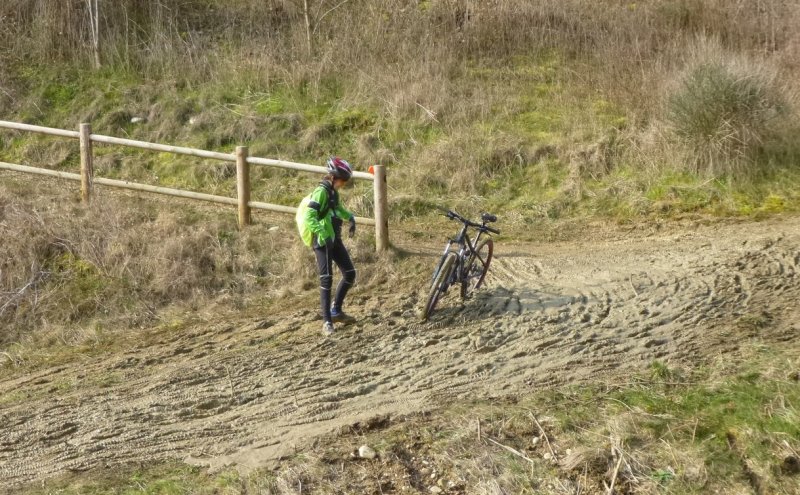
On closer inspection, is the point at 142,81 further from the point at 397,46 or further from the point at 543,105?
the point at 543,105

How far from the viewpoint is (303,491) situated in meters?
6.26

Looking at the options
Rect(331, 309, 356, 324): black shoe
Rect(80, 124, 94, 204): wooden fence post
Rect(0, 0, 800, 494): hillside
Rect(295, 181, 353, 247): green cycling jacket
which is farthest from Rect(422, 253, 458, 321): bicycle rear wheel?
Rect(80, 124, 94, 204): wooden fence post

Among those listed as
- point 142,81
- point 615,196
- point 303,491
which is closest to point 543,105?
point 615,196

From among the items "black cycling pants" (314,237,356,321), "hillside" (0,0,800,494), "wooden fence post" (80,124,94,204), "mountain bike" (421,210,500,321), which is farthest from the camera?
"wooden fence post" (80,124,94,204)

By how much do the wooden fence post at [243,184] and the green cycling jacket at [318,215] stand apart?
3061 millimetres

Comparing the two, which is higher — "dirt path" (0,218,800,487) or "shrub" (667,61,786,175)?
"shrub" (667,61,786,175)

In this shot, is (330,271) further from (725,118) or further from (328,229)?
(725,118)

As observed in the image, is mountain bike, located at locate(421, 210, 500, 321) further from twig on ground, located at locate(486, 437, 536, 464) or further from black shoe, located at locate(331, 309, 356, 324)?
twig on ground, located at locate(486, 437, 536, 464)

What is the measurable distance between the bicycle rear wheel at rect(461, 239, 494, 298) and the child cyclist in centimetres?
114

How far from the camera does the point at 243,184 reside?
11258 millimetres

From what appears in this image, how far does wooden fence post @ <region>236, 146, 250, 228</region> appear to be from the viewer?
11203 mm

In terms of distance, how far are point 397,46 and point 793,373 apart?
10.0 m

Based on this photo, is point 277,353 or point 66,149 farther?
point 66,149

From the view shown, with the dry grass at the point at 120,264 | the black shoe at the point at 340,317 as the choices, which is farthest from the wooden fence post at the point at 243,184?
the black shoe at the point at 340,317
